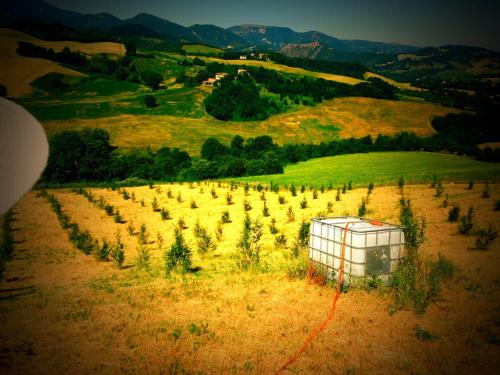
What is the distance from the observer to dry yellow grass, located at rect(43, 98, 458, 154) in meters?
69.6

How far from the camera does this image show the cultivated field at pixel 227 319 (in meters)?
6.05

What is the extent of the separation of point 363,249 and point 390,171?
33.8m

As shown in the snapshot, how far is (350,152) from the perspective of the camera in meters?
64.6

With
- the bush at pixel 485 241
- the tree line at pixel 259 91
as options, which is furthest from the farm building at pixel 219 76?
the bush at pixel 485 241

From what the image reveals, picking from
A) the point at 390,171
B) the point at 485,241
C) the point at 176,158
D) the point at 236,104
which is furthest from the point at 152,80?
the point at 485,241

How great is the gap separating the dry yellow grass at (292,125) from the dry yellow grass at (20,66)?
2463 cm

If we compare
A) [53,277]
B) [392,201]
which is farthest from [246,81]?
[53,277]

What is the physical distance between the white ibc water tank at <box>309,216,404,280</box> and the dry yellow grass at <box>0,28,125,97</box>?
86539 millimetres

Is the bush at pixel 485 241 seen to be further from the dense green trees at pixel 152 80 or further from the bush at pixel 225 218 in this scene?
the dense green trees at pixel 152 80

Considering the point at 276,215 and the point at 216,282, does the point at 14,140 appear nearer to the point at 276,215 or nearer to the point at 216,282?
the point at 216,282

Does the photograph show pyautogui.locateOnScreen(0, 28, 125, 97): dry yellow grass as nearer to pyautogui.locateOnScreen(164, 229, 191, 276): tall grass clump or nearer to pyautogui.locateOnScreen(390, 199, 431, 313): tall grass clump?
pyautogui.locateOnScreen(164, 229, 191, 276): tall grass clump

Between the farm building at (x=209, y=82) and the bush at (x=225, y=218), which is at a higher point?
the farm building at (x=209, y=82)

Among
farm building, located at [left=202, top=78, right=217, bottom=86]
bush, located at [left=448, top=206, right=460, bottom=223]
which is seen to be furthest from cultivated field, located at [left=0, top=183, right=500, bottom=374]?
farm building, located at [left=202, top=78, right=217, bottom=86]

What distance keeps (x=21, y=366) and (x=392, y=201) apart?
71.5 feet
